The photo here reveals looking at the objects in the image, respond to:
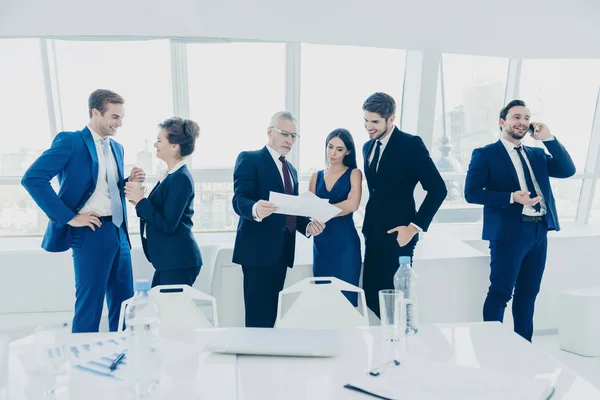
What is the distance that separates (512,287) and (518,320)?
26 cm

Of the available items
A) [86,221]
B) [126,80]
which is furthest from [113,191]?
[126,80]

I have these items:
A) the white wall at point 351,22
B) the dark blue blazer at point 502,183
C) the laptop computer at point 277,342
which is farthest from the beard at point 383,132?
the laptop computer at point 277,342

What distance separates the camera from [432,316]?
11.2 ft

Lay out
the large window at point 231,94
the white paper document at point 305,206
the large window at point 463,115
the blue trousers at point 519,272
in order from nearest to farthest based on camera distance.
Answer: the white paper document at point 305,206 → the blue trousers at point 519,272 → the large window at point 231,94 → the large window at point 463,115

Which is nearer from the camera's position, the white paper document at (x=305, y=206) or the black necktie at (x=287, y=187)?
the white paper document at (x=305, y=206)

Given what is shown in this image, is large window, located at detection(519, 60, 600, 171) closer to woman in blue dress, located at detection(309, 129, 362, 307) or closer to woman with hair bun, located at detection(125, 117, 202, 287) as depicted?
woman in blue dress, located at detection(309, 129, 362, 307)

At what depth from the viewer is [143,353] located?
1470 mm

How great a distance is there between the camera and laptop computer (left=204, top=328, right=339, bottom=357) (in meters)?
1.61

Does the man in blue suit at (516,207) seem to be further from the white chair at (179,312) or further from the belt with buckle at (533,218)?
the white chair at (179,312)

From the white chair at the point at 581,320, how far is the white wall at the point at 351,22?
1.93 m

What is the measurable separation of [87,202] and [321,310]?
1528 mm

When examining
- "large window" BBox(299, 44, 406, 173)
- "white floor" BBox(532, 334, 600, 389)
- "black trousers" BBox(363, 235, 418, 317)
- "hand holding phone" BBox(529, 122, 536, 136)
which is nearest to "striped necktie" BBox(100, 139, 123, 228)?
"black trousers" BBox(363, 235, 418, 317)

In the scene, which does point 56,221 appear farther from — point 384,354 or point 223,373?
point 384,354

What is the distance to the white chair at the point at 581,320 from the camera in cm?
342
